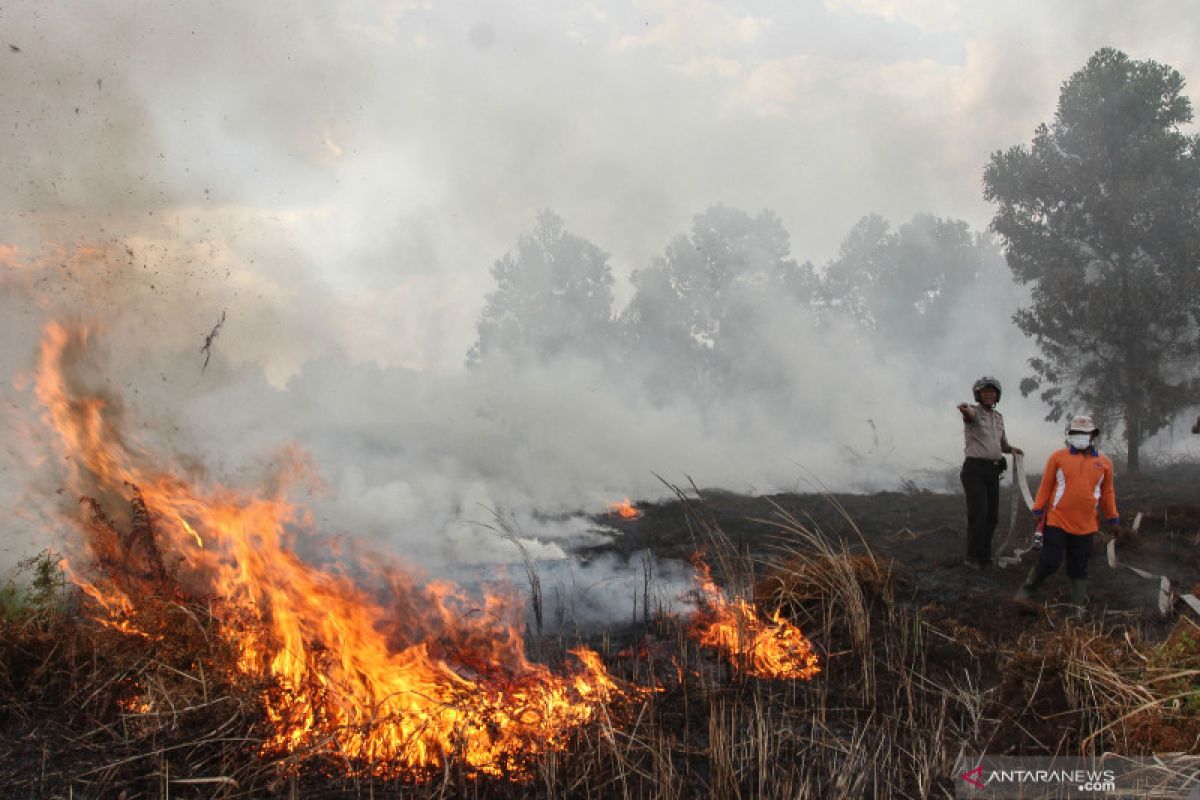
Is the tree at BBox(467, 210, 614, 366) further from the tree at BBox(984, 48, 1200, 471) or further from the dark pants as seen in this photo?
the dark pants

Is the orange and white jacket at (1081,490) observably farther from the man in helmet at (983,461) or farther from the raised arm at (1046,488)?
the man in helmet at (983,461)

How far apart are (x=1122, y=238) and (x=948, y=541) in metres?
12.9

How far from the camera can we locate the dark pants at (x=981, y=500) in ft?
23.2

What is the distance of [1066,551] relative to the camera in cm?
579

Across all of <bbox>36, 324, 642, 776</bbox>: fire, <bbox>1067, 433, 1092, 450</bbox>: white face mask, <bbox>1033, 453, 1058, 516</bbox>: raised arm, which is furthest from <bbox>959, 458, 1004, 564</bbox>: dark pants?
<bbox>36, 324, 642, 776</bbox>: fire

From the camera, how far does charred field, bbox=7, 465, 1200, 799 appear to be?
3.21 meters

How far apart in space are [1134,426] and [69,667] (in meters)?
21.3

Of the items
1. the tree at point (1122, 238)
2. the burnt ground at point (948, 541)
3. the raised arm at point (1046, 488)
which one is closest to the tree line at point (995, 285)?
the tree at point (1122, 238)

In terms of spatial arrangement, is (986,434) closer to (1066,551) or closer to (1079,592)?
(1066,551)

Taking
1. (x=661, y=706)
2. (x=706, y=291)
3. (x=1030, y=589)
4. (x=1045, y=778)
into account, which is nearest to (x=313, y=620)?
(x=661, y=706)

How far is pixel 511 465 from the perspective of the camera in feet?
43.5

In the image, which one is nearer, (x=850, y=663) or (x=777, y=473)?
(x=850, y=663)

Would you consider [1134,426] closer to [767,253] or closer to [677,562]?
[677,562]

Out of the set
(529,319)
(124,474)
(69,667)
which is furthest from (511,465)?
(529,319)
